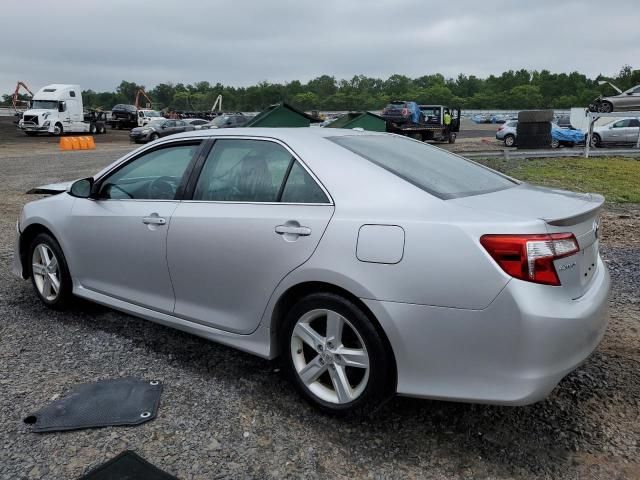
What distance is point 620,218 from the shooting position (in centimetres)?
816

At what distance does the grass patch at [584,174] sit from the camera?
10477 millimetres

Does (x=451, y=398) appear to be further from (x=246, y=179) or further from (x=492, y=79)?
(x=492, y=79)

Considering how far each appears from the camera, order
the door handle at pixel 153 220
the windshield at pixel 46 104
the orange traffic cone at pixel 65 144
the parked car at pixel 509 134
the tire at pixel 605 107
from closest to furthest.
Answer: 1. the door handle at pixel 153 220
2. the tire at pixel 605 107
3. the orange traffic cone at pixel 65 144
4. the parked car at pixel 509 134
5. the windshield at pixel 46 104

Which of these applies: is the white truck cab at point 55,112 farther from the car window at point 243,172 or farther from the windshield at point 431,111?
the car window at point 243,172

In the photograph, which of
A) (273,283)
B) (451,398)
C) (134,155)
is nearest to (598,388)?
(451,398)

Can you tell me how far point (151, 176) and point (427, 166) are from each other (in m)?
1.98

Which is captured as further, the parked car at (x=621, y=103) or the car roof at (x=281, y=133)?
the parked car at (x=621, y=103)

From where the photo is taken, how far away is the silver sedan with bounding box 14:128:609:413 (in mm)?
2416

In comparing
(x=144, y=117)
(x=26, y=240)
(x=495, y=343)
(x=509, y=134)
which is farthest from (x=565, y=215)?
(x=144, y=117)

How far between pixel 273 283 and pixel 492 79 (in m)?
145

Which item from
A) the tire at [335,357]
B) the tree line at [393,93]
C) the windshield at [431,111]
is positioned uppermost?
the tree line at [393,93]

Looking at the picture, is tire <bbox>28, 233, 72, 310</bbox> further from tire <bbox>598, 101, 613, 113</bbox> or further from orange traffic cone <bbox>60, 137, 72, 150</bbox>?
orange traffic cone <bbox>60, 137, 72, 150</bbox>

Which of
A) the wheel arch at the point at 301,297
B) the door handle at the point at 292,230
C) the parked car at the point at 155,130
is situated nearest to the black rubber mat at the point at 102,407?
the wheel arch at the point at 301,297

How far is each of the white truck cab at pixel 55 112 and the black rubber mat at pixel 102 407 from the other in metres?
38.6
